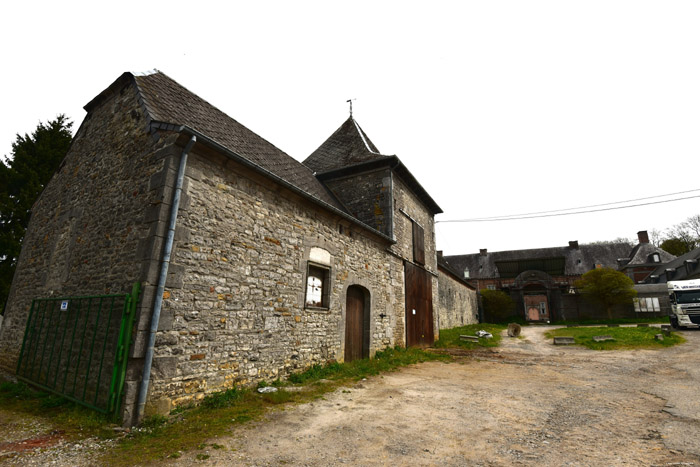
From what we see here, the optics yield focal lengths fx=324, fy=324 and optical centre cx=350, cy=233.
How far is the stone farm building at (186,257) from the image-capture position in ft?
15.9

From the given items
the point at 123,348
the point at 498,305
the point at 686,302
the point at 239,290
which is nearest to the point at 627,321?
the point at 686,302

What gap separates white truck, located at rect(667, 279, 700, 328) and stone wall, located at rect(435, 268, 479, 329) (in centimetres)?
1139

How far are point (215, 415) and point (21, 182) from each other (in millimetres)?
16317

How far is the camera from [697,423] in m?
3.98

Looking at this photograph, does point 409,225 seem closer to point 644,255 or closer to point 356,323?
point 356,323

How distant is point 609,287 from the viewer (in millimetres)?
23781

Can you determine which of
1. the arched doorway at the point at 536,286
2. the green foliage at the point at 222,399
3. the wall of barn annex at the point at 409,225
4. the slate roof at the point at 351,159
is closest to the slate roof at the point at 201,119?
the slate roof at the point at 351,159

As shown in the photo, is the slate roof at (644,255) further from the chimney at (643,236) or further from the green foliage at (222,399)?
the green foliage at (222,399)

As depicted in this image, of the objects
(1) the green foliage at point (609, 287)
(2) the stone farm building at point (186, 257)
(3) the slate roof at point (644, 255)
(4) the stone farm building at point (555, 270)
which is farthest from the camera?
(3) the slate roof at point (644, 255)

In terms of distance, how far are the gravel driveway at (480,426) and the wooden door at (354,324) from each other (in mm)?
1917

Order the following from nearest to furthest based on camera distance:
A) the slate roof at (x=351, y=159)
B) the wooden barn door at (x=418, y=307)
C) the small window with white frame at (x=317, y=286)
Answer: the small window with white frame at (x=317, y=286), the slate roof at (x=351, y=159), the wooden barn door at (x=418, y=307)

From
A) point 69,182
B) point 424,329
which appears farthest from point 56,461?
point 424,329

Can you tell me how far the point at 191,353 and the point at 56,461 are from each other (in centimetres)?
182

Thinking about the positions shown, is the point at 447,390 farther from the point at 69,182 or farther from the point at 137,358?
the point at 69,182
